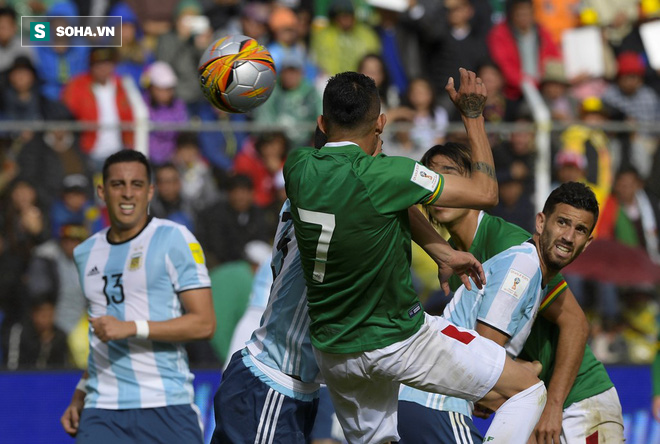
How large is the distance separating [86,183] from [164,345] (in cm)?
477

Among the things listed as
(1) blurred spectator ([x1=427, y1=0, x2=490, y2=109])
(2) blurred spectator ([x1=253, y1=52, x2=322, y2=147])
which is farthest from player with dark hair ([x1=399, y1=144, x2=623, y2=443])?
(1) blurred spectator ([x1=427, y1=0, x2=490, y2=109])

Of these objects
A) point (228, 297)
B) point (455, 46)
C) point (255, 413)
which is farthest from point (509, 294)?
point (455, 46)

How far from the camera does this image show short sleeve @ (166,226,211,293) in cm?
708

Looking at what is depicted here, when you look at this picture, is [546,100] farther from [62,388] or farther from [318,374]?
[318,374]

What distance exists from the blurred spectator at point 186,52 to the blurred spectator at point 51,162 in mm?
2059

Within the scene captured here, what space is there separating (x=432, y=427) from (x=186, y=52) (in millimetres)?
8632

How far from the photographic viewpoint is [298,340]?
5.97 m

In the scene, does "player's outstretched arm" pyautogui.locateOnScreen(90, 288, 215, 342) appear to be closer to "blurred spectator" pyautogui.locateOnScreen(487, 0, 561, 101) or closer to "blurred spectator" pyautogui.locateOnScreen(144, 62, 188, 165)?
"blurred spectator" pyautogui.locateOnScreen(144, 62, 188, 165)

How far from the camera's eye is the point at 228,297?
10.9 meters

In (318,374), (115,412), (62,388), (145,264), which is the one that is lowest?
(62,388)

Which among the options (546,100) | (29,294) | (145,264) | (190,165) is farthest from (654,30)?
(145,264)

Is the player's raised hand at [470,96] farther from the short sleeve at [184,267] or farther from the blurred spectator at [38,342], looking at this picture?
the blurred spectator at [38,342]

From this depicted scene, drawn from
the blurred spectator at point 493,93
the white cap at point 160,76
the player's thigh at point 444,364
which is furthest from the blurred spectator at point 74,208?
the player's thigh at point 444,364

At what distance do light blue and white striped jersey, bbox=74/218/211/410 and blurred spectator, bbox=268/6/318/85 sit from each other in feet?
22.4
